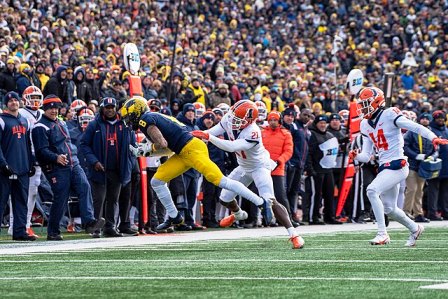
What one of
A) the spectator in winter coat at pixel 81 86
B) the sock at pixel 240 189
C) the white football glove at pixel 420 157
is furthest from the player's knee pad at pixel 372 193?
the spectator in winter coat at pixel 81 86

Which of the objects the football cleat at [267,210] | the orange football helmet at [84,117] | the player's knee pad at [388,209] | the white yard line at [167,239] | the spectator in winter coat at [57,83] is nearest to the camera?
the football cleat at [267,210]

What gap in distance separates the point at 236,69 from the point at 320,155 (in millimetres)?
9430

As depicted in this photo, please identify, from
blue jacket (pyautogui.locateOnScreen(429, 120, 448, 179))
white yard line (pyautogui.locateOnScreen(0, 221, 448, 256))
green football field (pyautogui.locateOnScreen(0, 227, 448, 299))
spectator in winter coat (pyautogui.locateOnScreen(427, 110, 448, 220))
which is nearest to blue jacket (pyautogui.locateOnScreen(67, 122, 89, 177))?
white yard line (pyautogui.locateOnScreen(0, 221, 448, 256))

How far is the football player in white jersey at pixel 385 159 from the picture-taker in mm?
14117

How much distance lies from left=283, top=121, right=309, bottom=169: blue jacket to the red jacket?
1.01 m

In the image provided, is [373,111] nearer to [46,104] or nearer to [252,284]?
[46,104]

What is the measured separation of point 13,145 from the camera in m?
16.0

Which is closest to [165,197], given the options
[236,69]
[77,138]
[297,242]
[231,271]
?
[297,242]

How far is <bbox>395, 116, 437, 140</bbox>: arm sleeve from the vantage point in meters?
13.6

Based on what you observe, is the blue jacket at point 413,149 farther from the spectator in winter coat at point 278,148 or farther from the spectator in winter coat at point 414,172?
the spectator in winter coat at point 278,148

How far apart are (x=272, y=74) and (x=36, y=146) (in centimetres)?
1725

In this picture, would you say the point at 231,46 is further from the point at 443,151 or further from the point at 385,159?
the point at 385,159

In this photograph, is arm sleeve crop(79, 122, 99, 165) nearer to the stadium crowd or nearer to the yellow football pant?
the stadium crowd

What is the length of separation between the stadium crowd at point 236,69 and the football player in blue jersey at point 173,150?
2582 millimetres
